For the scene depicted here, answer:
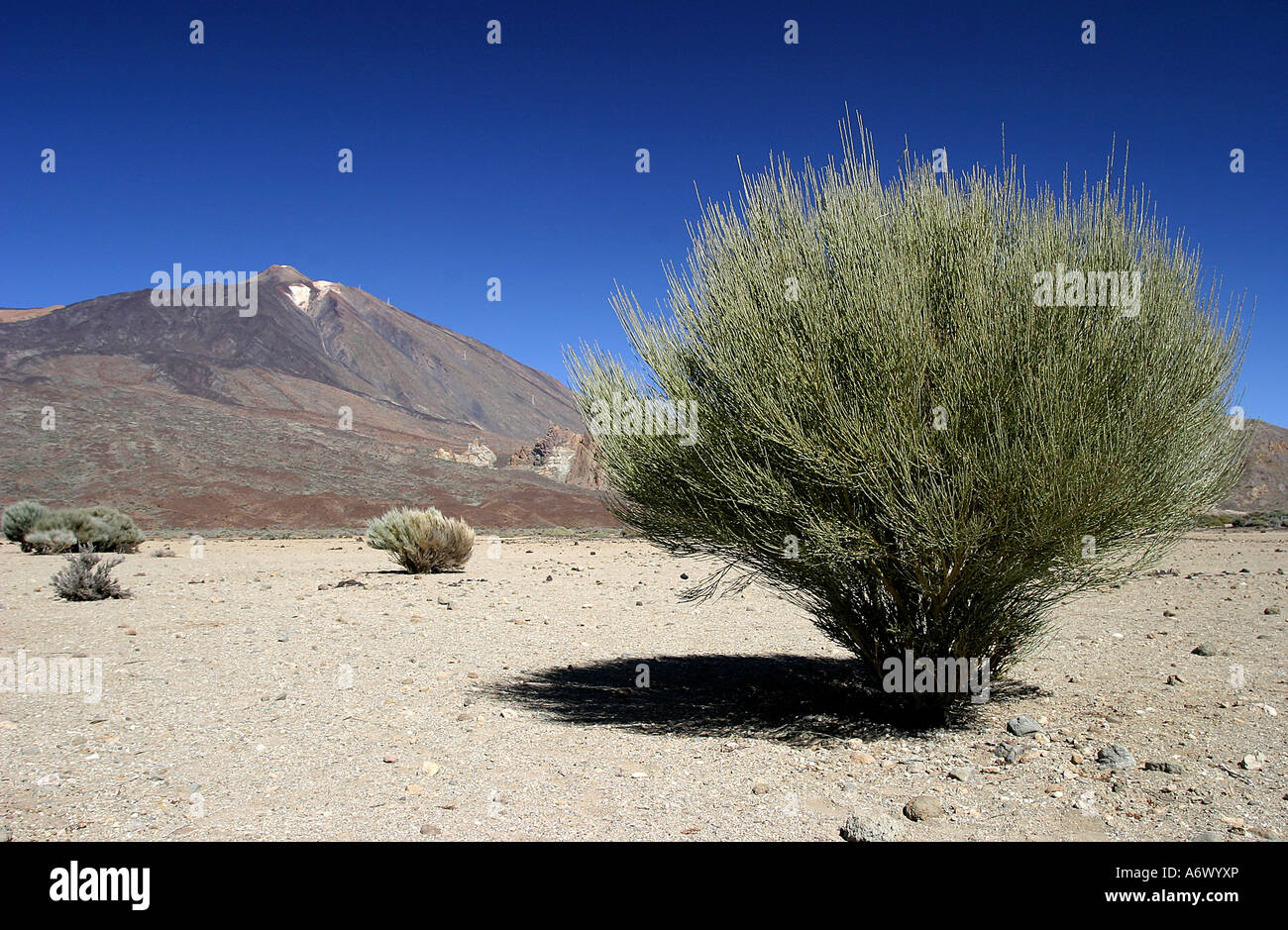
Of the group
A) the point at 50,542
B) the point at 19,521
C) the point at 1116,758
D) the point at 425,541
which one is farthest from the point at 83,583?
the point at 19,521

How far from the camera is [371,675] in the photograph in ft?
27.5

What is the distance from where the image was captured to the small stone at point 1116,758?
5.25 metres

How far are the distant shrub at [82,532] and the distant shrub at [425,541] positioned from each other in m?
9.08

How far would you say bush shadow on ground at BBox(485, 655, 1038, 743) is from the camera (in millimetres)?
6633

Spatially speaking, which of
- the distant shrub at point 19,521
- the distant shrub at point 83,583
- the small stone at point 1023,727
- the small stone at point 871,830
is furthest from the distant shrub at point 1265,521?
the distant shrub at point 19,521

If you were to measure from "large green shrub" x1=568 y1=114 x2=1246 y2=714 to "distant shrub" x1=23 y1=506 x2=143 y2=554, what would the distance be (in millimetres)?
20893

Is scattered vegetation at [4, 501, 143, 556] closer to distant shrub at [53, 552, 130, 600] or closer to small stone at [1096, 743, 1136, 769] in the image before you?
distant shrub at [53, 552, 130, 600]

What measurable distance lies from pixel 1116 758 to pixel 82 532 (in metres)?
25.2

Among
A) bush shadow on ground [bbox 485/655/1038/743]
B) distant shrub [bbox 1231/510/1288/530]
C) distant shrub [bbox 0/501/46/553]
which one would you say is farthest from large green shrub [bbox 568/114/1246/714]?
distant shrub [bbox 1231/510/1288/530]

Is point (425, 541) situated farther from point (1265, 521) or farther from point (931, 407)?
point (1265, 521)

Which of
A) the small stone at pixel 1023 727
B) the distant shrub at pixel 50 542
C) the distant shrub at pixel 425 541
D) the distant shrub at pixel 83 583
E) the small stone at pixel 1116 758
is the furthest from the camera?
the distant shrub at pixel 50 542

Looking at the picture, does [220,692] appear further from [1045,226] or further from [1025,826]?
[1045,226]

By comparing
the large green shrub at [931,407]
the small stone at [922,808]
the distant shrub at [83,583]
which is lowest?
the small stone at [922,808]

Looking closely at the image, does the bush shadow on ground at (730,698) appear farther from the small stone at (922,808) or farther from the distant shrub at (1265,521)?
the distant shrub at (1265,521)
